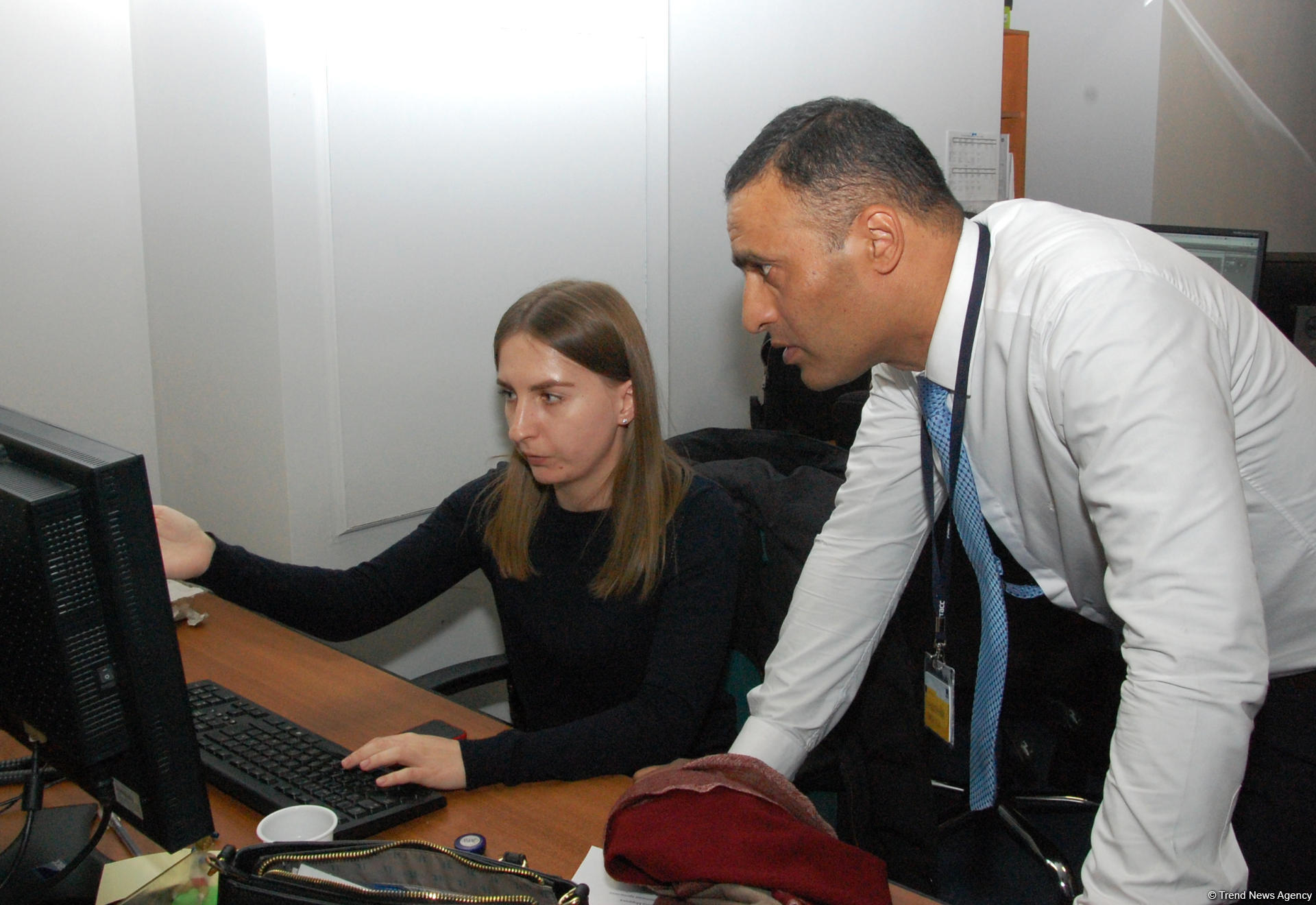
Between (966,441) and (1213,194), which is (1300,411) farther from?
(1213,194)

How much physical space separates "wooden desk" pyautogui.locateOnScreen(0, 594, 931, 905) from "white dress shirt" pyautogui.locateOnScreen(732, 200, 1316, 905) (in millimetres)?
225

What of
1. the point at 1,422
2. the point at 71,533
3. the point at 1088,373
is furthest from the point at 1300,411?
the point at 1,422

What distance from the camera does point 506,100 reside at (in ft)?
7.00

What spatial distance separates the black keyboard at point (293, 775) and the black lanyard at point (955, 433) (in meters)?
0.64

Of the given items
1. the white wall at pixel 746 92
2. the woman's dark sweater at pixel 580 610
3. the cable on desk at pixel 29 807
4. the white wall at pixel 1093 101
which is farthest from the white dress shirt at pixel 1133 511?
the white wall at pixel 1093 101

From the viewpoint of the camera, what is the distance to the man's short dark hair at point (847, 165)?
103 centimetres

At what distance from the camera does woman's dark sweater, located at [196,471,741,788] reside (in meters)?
1.33

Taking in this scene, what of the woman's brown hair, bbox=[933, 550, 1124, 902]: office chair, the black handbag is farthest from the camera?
bbox=[933, 550, 1124, 902]: office chair

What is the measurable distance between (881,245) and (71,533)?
0.78m

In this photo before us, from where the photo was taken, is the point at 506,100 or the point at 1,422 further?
the point at 506,100

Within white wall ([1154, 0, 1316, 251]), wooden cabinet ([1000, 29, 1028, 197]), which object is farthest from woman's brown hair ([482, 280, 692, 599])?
white wall ([1154, 0, 1316, 251])

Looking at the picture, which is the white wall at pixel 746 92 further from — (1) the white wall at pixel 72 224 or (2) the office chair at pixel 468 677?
(1) the white wall at pixel 72 224

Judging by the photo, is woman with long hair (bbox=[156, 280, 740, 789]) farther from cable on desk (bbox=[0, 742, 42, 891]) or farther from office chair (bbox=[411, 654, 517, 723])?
cable on desk (bbox=[0, 742, 42, 891])

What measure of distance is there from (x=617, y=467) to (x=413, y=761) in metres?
0.58
